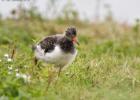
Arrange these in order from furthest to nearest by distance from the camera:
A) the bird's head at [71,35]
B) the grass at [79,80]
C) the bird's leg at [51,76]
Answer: the bird's head at [71,35], the bird's leg at [51,76], the grass at [79,80]

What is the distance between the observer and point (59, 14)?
1731 centimetres

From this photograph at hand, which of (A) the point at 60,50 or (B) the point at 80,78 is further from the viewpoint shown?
(B) the point at 80,78

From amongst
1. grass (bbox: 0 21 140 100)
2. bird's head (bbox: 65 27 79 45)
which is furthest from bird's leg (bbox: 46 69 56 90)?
bird's head (bbox: 65 27 79 45)

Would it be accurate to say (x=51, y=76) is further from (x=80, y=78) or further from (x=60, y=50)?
(x=80, y=78)

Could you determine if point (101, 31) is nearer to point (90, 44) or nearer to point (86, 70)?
point (90, 44)

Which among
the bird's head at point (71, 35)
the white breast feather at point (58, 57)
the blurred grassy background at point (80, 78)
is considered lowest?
the blurred grassy background at point (80, 78)

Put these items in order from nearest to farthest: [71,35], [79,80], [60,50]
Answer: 1. [60,50]
2. [71,35]
3. [79,80]

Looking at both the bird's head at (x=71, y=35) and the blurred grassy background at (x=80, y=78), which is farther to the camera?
the bird's head at (x=71, y=35)

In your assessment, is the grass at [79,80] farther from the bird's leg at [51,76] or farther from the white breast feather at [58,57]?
the white breast feather at [58,57]

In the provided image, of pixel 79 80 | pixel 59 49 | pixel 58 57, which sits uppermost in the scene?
pixel 59 49

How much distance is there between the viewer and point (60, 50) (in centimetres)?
863

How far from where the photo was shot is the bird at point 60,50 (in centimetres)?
866

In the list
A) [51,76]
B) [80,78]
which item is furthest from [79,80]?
[51,76]

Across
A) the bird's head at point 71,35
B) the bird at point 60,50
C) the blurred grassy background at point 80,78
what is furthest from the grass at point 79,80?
the bird's head at point 71,35
